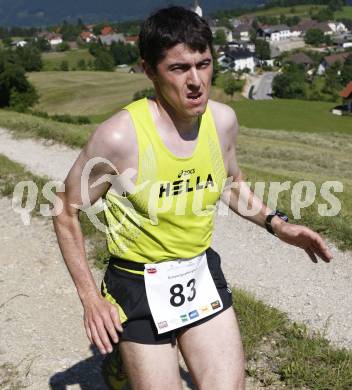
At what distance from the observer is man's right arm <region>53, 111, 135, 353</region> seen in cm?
371

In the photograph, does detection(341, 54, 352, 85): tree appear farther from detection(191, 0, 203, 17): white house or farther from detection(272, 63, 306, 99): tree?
detection(191, 0, 203, 17): white house

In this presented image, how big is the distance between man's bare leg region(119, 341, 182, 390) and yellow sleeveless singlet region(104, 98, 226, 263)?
2.00 ft

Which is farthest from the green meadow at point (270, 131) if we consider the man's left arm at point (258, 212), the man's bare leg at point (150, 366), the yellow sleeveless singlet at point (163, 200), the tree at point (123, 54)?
the tree at point (123, 54)

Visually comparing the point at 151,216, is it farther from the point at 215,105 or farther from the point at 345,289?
the point at 345,289

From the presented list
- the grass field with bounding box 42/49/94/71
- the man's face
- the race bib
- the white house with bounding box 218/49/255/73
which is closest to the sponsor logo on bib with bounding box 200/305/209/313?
the race bib

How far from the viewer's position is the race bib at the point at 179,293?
13.6 ft

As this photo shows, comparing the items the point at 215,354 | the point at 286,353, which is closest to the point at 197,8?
A: the point at 215,354

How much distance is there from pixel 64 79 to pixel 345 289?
10532 cm

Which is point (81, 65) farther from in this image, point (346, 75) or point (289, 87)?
point (346, 75)

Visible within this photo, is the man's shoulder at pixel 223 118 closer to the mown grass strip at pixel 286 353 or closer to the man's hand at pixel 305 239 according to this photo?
the man's hand at pixel 305 239

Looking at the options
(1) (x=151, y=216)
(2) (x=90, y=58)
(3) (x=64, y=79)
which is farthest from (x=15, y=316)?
(2) (x=90, y=58)

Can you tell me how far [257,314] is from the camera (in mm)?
7375

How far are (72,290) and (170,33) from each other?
19.3 feet

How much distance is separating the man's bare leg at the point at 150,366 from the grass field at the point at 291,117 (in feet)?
187
